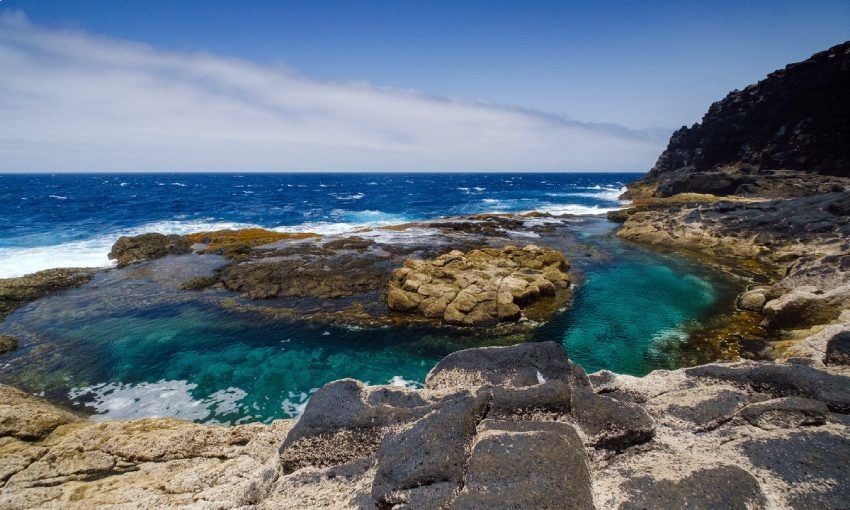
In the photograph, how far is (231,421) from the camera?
→ 11.9 m

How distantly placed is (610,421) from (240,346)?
15.8m

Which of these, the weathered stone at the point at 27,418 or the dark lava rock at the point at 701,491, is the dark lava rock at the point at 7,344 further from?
the dark lava rock at the point at 701,491

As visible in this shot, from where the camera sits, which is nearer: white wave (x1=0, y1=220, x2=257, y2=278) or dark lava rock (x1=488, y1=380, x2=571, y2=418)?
dark lava rock (x1=488, y1=380, x2=571, y2=418)

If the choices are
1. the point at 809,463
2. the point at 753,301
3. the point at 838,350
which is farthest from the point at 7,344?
the point at 753,301

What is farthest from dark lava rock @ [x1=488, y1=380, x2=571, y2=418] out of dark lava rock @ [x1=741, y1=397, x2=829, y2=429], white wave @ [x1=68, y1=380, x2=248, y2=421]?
white wave @ [x1=68, y1=380, x2=248, y2=421]

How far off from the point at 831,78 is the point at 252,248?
90.9 meters

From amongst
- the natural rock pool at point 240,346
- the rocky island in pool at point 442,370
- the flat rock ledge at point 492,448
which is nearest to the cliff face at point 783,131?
the rocky island in pool at point 442,370

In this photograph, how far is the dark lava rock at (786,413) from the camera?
20.0ft

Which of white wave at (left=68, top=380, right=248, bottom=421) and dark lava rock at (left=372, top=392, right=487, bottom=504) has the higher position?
dark lava rock at (left=372, top=392, right=487, bottom=504)

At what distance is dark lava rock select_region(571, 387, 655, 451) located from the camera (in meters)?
6.10

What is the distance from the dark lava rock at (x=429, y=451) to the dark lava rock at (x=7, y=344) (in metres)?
20.7

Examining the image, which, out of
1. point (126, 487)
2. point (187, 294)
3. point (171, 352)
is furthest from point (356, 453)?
point (187, 294)

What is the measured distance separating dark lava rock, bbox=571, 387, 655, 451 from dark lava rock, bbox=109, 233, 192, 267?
36.6 meters

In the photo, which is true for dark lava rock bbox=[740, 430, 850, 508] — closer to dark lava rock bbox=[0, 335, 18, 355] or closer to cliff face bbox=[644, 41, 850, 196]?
dark lava rock bbox=[0, 335, 18, 355]
